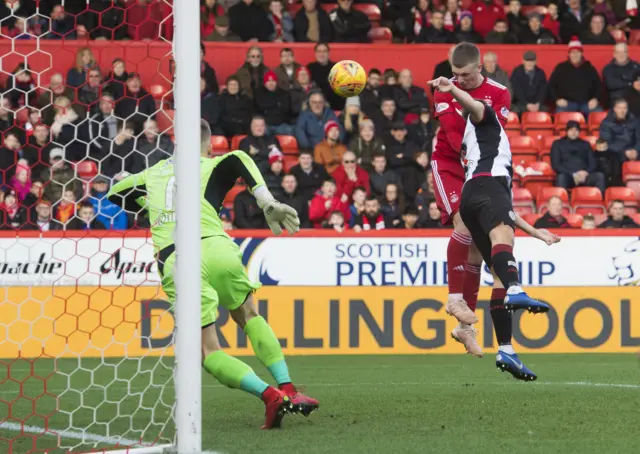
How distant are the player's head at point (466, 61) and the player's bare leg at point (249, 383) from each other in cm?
252

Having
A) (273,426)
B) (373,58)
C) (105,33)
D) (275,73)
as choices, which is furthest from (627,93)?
(273,426)

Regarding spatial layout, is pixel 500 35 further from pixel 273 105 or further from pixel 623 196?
pixel 273 105

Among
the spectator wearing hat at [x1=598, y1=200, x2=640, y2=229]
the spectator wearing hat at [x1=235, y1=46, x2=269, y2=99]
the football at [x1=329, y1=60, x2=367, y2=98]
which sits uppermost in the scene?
the spectator wearing hat at [x1=235, y1=46, x2=269, y2=99]

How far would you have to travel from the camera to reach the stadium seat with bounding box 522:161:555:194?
1584 cm

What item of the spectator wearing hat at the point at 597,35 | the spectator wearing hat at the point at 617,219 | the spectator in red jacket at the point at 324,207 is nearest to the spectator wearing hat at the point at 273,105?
the spectator in red jacket at the point at 324,207

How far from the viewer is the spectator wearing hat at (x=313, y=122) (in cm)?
1556

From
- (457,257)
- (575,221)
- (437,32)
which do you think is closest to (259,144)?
(437,32)

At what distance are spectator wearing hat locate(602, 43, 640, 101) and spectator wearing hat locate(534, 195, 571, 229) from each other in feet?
12.1

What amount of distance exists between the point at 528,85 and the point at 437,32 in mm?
1726

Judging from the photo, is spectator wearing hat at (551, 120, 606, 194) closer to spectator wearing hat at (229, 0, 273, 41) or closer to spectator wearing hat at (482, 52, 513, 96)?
Result: spectator wearing hat at (482, 52, 513, 96)

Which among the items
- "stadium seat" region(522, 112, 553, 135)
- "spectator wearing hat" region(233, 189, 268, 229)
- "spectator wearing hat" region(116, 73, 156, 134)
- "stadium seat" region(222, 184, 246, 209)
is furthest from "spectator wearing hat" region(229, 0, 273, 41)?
"spectator wearing hat" region(233, 189, 268, 229)

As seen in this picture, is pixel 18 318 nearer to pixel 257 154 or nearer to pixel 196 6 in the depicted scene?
pixel 257 154

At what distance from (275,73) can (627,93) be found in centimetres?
525

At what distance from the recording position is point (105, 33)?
15.8 m
